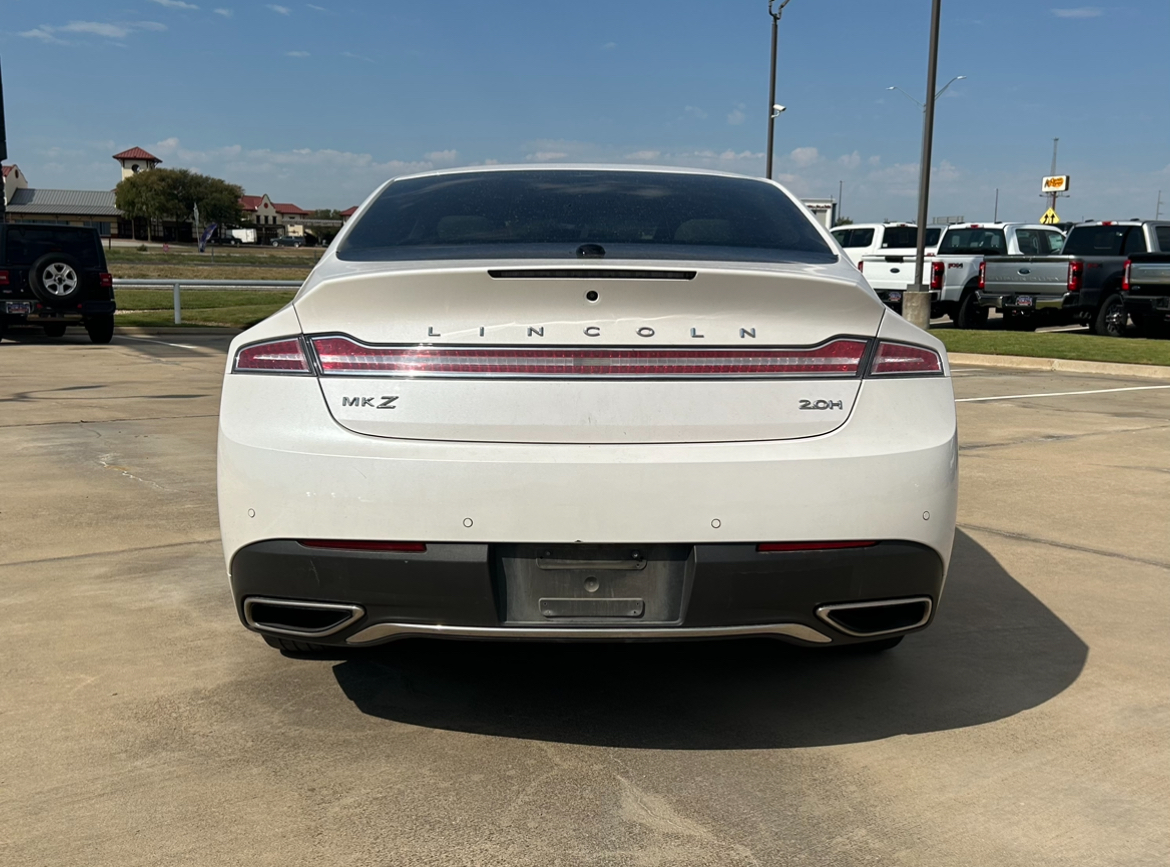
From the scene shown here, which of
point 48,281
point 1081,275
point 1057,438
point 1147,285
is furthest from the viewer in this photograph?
point 1081,275

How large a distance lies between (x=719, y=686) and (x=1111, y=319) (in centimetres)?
1845

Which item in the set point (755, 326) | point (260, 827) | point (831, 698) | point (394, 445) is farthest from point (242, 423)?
point (831, 698)

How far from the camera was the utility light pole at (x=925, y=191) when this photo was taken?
66.5 ft

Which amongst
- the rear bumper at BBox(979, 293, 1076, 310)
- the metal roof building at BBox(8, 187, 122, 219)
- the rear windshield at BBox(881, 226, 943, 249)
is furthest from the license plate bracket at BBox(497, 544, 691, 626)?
the metal roof building at BBox(8, 187, 122, 219)

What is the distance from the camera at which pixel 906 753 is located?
324cm

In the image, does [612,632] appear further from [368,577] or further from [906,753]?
[906,753]

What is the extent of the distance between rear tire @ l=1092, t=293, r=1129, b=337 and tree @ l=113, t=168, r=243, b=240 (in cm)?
11469

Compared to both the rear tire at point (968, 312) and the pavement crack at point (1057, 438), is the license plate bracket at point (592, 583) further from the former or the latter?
the rear tire at point (968, 312)

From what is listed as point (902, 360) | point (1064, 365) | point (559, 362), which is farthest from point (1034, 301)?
point (559, 362)

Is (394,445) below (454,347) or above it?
below

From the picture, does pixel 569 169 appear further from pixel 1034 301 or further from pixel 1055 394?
pixel 1034 301

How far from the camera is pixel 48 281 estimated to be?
56.1 feet

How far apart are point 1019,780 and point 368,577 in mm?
1782

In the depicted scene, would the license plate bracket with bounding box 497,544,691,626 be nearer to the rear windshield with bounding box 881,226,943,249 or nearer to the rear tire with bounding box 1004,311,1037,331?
the rear tire with bounding box 1004,311,1037,331
